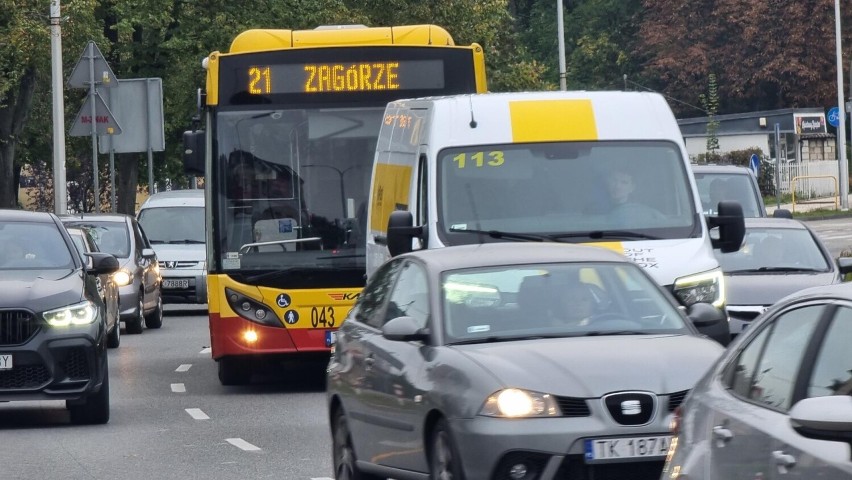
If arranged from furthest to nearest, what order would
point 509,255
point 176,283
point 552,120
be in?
1. point 176,283
2. point 552,120
3. point 509,255

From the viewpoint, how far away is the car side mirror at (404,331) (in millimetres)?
8620

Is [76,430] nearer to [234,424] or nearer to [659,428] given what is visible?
[234,424]

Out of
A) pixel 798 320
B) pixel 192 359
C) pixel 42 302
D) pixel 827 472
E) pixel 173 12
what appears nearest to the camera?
pixel 827 472

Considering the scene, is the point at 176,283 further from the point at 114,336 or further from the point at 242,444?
the point at 242,444

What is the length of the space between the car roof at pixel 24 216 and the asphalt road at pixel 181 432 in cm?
159

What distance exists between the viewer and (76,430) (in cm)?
1349

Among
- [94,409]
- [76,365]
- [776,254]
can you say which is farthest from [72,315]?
[776,254]

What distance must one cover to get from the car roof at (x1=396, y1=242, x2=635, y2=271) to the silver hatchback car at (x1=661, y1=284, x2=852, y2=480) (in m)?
2.88

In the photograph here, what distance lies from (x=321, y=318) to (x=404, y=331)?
7.26m

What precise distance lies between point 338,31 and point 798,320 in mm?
11450

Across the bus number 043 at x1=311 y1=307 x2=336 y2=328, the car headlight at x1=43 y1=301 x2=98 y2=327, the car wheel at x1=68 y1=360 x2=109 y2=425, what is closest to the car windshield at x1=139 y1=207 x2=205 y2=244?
the bus number 043 at x1=311 y1=307 x2=336 y2=328

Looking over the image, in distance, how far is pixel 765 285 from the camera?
16.2 meters

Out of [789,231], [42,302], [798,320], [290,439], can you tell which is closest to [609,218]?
[290,439]

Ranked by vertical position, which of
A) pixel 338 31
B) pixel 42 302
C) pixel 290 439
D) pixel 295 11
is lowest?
pixel 290 439
